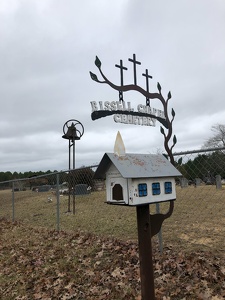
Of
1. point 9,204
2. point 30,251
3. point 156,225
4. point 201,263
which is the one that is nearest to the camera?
point 156,225

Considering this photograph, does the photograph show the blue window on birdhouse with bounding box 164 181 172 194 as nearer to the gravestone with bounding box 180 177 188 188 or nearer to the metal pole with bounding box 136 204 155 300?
the metal pole with bounding box 136 204 155 300

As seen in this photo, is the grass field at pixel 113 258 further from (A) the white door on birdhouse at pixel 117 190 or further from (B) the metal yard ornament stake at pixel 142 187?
(A) the white door on birdhouse at pixel 117 190

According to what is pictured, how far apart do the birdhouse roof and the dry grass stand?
6.74 feet

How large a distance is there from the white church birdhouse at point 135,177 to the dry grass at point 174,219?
2.01m

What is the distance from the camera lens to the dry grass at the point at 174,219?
4.46 meters

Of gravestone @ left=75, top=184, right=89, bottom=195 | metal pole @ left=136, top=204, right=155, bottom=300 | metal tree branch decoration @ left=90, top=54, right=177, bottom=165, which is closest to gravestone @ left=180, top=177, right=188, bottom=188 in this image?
metal tree branch decoration @ left=90, top=54, right=177, bottom=165

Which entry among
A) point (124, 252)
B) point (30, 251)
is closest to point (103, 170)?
point (124, 252)

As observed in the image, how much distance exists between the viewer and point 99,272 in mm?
3775

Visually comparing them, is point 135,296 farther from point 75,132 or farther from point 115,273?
point 75,132

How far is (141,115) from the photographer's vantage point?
3553 mm

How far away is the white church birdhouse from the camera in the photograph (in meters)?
2.28

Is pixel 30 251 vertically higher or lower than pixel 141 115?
lower

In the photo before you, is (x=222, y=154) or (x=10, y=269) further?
(x=10, y=269)

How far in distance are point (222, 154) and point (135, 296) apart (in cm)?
206
